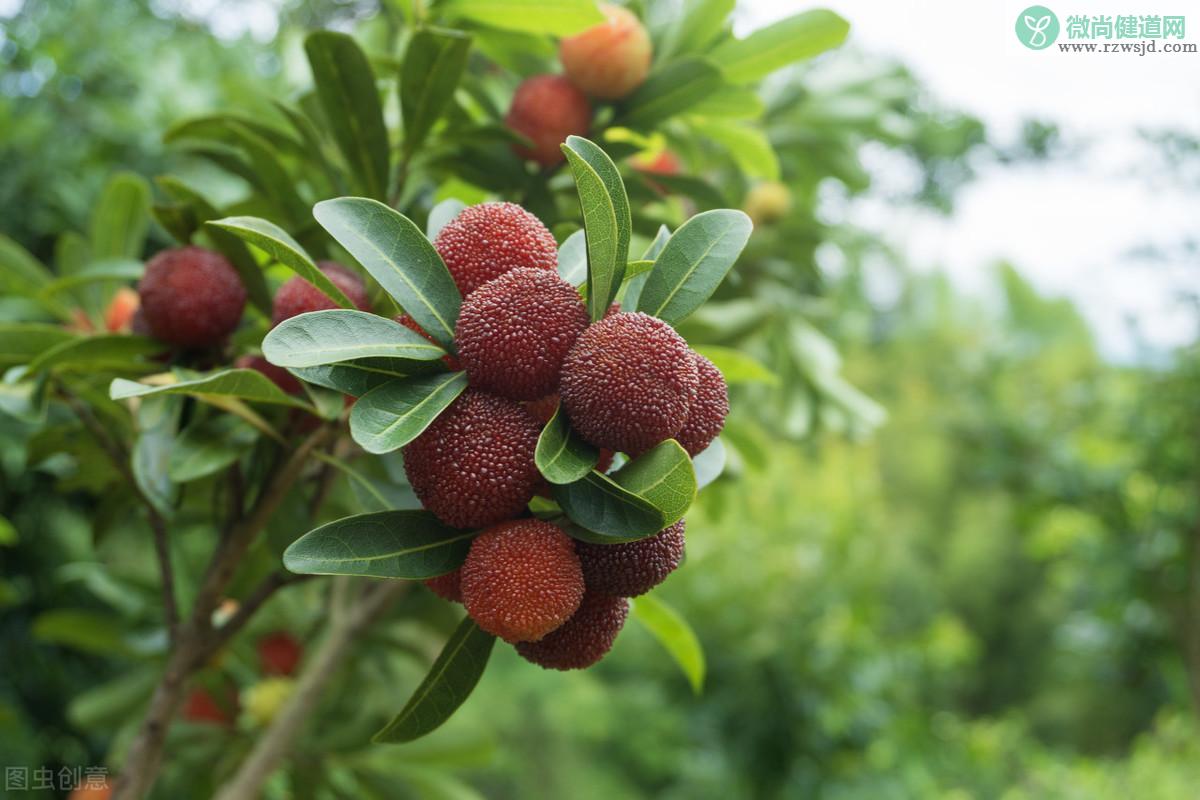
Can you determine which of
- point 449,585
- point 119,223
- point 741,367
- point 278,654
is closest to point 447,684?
point 449,585

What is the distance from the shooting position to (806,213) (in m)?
1.15

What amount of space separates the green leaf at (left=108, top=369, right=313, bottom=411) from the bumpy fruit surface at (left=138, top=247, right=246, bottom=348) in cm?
16

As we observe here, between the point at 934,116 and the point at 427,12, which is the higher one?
the point at 427,12

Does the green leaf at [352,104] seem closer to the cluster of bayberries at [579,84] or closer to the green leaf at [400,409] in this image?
the cluster of bayberries at [579,84]

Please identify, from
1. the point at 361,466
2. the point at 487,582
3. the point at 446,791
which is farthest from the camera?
the point at 446,791

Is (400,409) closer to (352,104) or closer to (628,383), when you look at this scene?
(628,383)

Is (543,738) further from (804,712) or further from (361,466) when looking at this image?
(361,466)

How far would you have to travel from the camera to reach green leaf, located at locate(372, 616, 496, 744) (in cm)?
44

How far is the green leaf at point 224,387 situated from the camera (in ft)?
1.44

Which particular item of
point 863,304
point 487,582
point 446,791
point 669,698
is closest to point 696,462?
point 487,582

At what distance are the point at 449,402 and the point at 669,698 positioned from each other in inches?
91.3

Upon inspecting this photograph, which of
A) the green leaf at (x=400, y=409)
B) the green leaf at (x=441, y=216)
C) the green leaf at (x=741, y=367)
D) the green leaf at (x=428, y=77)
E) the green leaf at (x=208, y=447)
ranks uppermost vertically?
the green leaf at (x=428, y=77)

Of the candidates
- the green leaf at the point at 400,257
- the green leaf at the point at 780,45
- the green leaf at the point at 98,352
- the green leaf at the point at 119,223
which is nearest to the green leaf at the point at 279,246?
the green leaf at the point at 400,257

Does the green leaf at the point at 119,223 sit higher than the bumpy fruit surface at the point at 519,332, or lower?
lower
